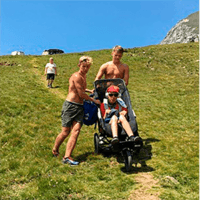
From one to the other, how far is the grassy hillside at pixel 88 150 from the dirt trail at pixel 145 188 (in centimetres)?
4

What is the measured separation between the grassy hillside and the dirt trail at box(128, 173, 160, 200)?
0.13 feet

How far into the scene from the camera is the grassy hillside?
4.51 meters

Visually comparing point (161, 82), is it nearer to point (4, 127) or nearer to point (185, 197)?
point (4, 127)

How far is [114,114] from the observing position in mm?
6129

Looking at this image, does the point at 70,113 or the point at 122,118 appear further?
the point at 122,118

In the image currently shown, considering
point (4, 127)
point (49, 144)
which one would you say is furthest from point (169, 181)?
→ point (4, 127)

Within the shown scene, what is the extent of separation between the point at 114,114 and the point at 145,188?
221cm

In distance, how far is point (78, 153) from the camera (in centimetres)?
653

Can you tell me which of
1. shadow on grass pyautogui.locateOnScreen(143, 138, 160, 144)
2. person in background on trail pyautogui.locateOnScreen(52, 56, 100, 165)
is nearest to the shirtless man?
person in background on trail pyautogui.locateOnScreen(52, 56, 100, 165)

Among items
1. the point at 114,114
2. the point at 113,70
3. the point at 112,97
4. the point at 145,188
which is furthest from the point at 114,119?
the point at 113,70

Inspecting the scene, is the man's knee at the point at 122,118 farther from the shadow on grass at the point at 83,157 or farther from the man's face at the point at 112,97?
the shadow on grass at the point at 83,157

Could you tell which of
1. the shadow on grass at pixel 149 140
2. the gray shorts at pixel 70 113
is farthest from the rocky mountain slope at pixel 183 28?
the gray shorts at pixel 70 113

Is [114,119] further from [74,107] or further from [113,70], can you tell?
[113,70]

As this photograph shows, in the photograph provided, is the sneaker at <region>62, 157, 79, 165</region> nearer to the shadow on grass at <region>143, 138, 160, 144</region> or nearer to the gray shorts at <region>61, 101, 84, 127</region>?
the gray shorts at <region>61, 101, 84, 127</region>
